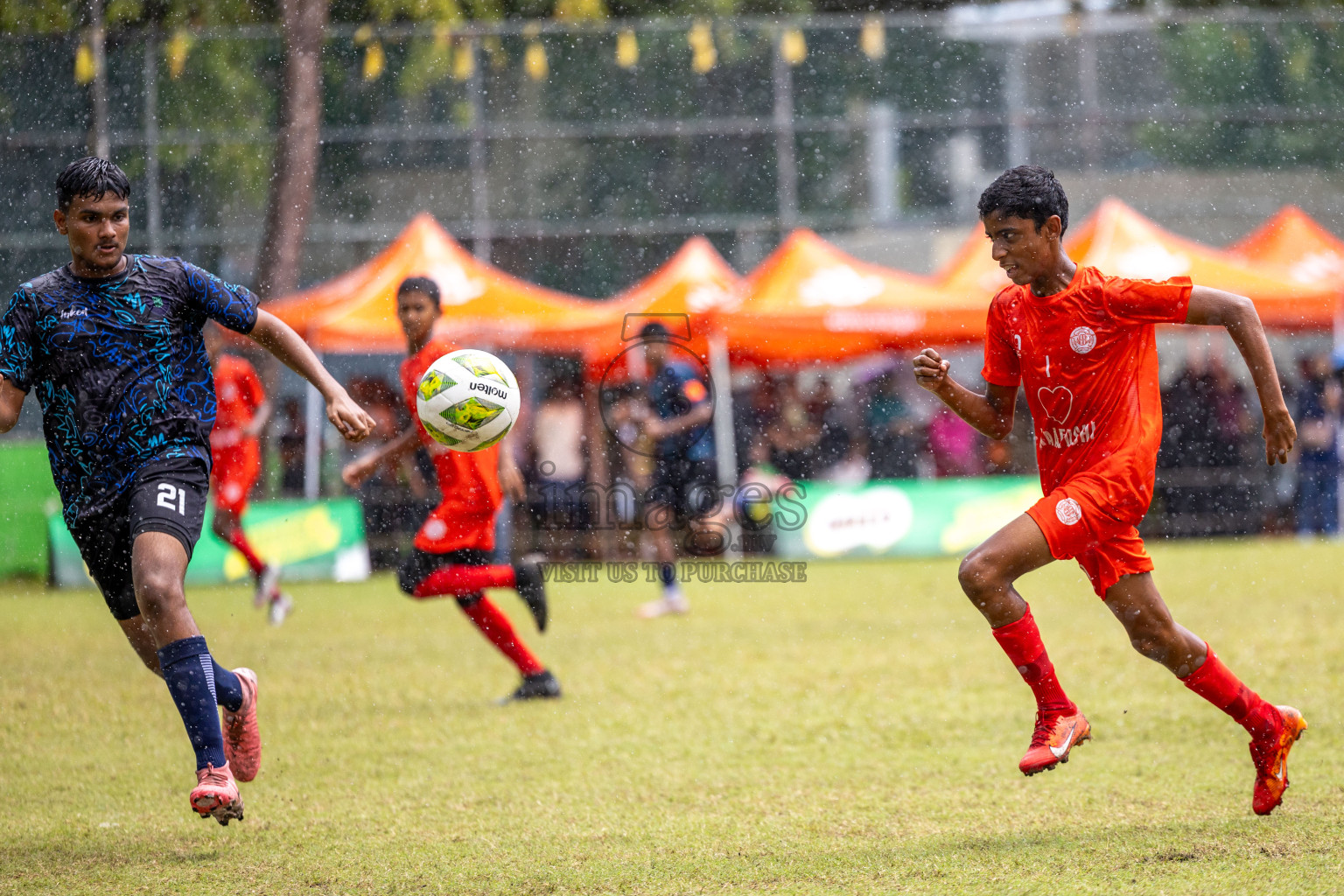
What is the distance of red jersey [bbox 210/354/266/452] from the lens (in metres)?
9.55

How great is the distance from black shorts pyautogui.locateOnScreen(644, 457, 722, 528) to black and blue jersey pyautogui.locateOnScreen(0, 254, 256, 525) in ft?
21.9

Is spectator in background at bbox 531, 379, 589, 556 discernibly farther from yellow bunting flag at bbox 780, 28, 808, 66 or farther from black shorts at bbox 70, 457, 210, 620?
black shorts at bbox 70, 457, 210, 620

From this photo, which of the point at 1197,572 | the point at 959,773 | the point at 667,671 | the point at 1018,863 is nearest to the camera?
the point at 1018,863

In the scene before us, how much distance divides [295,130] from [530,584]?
247 inches

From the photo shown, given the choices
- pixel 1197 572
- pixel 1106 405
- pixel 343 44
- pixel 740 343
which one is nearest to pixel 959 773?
pixel 1106 405

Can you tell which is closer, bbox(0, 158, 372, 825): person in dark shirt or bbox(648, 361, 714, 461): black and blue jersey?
bbox(0, 158, 372, 825): person in dark shirt

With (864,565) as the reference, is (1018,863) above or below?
above

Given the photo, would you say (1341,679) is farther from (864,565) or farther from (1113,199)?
(1113,199)

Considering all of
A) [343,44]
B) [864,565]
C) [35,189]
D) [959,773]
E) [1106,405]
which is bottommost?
[864,565]

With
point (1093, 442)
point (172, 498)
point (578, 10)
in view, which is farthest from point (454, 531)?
point (578, 10)

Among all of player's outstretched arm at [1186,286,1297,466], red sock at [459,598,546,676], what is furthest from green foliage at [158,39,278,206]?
player's outstretched arm at [1186,286,1297,466]

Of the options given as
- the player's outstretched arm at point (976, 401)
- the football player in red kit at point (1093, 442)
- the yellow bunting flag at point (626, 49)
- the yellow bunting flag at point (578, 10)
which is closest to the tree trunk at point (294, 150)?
the yellow bunting flag at point (626, 49)

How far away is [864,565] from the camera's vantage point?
12484 millimetres

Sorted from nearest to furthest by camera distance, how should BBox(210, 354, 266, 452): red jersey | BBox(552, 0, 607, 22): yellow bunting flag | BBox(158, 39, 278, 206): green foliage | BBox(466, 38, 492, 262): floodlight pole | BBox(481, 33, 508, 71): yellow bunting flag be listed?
BBox(210, 354, 266, 452): red jersey → BBox(158, 39, 278, 206): green foliage → BBox(481, 33, 508, 71): yellow bunting flag → BBox(466, 38, 492, 262): floodlight pole → BBox(552, 0, 607, 22): yellow bunting flag
